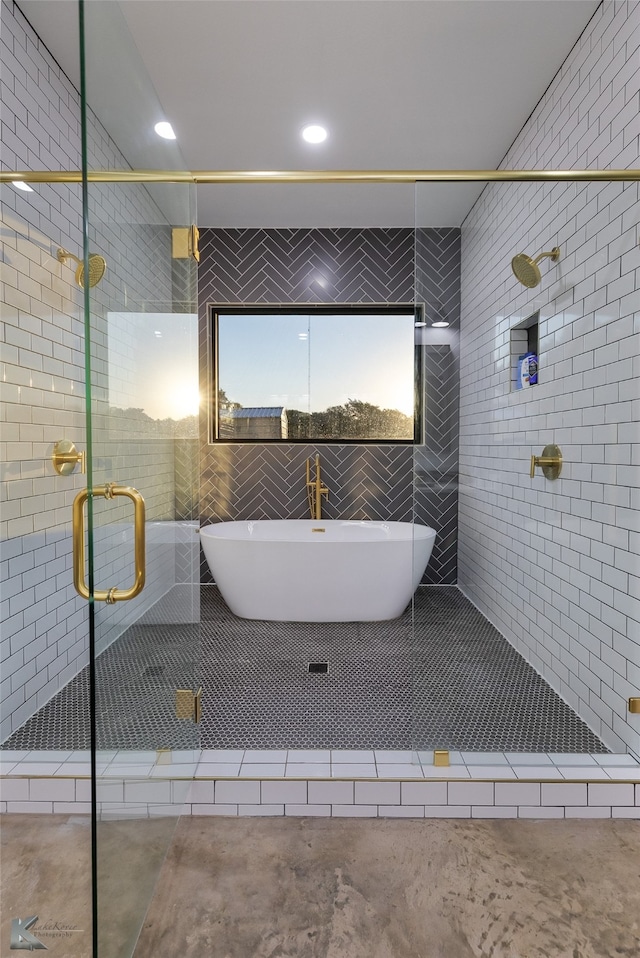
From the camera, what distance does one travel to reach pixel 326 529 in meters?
4.54

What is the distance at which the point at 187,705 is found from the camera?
1.88 m

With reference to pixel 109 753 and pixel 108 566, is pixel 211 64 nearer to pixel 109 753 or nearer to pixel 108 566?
pixel 108 566

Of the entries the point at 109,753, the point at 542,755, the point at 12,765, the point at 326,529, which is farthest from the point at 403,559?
the point at 109,753

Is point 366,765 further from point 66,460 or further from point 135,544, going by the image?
point 66,460

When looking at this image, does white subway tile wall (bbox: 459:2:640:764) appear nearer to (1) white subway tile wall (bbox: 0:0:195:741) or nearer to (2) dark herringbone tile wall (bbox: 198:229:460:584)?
(1) white subway tile wall (bbox: 0:0:195:741)

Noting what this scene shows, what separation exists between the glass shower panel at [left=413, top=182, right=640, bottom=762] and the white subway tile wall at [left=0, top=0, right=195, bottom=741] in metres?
1.05

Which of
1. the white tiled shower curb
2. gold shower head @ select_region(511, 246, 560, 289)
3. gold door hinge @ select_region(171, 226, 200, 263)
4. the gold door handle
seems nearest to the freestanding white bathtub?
the white tiled shower curb

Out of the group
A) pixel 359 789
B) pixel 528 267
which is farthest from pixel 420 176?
pixel 359 789

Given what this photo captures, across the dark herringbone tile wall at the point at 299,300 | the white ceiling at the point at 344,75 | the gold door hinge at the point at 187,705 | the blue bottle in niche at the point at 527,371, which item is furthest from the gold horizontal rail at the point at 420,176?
the dark herringbone tile wall at the point at 299,300

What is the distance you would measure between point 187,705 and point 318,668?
1065 millimetres

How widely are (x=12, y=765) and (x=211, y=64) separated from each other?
10.3 feet

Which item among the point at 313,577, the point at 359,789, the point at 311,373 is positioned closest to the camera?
the point at 359,789

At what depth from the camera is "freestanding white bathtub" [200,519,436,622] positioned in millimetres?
3445

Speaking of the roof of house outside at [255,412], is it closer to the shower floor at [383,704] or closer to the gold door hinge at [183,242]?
the shower floor at [383,704]
